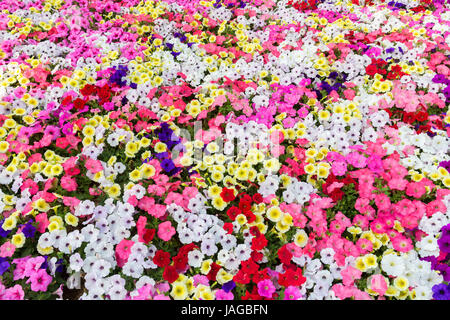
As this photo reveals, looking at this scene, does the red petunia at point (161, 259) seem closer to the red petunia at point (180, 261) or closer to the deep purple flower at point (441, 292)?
the red petunia at point (180, 261)

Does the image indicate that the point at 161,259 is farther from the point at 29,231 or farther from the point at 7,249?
the point at 7,249

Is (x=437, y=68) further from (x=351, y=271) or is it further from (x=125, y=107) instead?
(x=125, y=107)

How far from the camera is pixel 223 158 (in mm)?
4457

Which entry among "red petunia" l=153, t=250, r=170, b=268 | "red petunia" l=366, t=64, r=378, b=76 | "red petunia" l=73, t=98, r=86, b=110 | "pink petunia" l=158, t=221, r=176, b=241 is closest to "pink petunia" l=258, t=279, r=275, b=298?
"red petunia" l=153, t=250, r=170, b=268

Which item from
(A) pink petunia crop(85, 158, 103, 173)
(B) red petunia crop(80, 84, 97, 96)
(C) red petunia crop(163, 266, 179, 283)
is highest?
(B) red petunia crop(80, 84, 97, 96)

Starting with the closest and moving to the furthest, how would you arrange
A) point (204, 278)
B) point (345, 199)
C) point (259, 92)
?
point (204, 278) → point (345, 199) → point (259, 92)

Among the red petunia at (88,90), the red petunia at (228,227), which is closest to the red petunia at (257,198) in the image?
the red petunia at (228,227)

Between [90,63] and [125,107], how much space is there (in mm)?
1397

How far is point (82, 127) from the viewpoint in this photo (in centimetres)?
482

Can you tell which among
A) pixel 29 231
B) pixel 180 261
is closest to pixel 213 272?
pixel 180 261

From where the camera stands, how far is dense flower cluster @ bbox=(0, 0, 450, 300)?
353 cm

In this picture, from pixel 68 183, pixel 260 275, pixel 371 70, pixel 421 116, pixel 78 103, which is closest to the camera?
pixel 260 275

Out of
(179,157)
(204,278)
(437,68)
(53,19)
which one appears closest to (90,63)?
(53,19)

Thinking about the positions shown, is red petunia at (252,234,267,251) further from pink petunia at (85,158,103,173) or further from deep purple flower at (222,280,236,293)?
pink petunia at (85,158,103,173)
